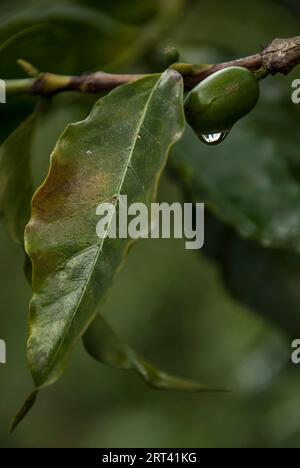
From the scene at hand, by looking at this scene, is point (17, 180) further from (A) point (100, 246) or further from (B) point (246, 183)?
(B) point (246, 183)

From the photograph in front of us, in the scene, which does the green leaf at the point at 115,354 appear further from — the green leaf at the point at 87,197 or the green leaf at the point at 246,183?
the green leaf at the point at 246,183

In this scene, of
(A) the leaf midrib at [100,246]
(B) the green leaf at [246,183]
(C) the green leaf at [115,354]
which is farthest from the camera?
(B) the green leaf at [246,183]

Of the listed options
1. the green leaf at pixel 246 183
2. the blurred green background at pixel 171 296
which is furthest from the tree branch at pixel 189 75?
the green leaf at pixel 246 183

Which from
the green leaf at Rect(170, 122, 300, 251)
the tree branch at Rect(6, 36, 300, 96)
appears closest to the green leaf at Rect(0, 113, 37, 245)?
the tree branch at Rect(6, 36, 300, 96)

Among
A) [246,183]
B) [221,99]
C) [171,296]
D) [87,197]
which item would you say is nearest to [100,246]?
[87,197]

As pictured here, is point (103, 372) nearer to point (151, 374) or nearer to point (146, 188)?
point (151, 374)

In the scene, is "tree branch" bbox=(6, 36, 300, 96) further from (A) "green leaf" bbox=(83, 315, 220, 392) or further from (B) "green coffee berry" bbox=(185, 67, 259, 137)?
(A) "green leaf" bbox=(83, 315, 220, 392)
